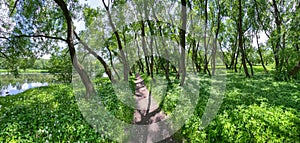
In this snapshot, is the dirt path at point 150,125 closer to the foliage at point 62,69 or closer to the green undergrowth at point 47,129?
the green undergrowth at point 47,129

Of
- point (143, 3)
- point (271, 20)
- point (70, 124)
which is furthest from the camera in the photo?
point (271, 20)

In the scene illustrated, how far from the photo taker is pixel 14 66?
15352 millimetres


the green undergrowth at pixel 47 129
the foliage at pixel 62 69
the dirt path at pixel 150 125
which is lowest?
the dirt path at pixel 150 125

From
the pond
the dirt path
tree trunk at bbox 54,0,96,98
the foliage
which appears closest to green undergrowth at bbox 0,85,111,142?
the dirt path

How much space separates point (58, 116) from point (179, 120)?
417 cm

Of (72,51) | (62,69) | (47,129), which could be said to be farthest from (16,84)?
(47,129)

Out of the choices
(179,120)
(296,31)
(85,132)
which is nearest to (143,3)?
(296,31)

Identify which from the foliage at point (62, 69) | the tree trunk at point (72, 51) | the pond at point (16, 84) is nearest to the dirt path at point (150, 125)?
the tree trunk at point (72, 51)

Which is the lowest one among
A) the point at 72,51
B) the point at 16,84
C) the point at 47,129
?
the point at 16,84

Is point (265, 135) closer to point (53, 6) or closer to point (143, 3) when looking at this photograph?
point (53, 6)

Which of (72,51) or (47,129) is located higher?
(72,51)

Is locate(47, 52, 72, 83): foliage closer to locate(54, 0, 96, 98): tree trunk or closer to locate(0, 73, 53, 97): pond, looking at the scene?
locate(0, 73, 53, 97): pond

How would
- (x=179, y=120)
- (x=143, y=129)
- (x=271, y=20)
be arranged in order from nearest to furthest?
(x=179, y=120)
(x=143, y=129)
(x=271, y=20)

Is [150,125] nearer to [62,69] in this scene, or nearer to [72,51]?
[72,51]
